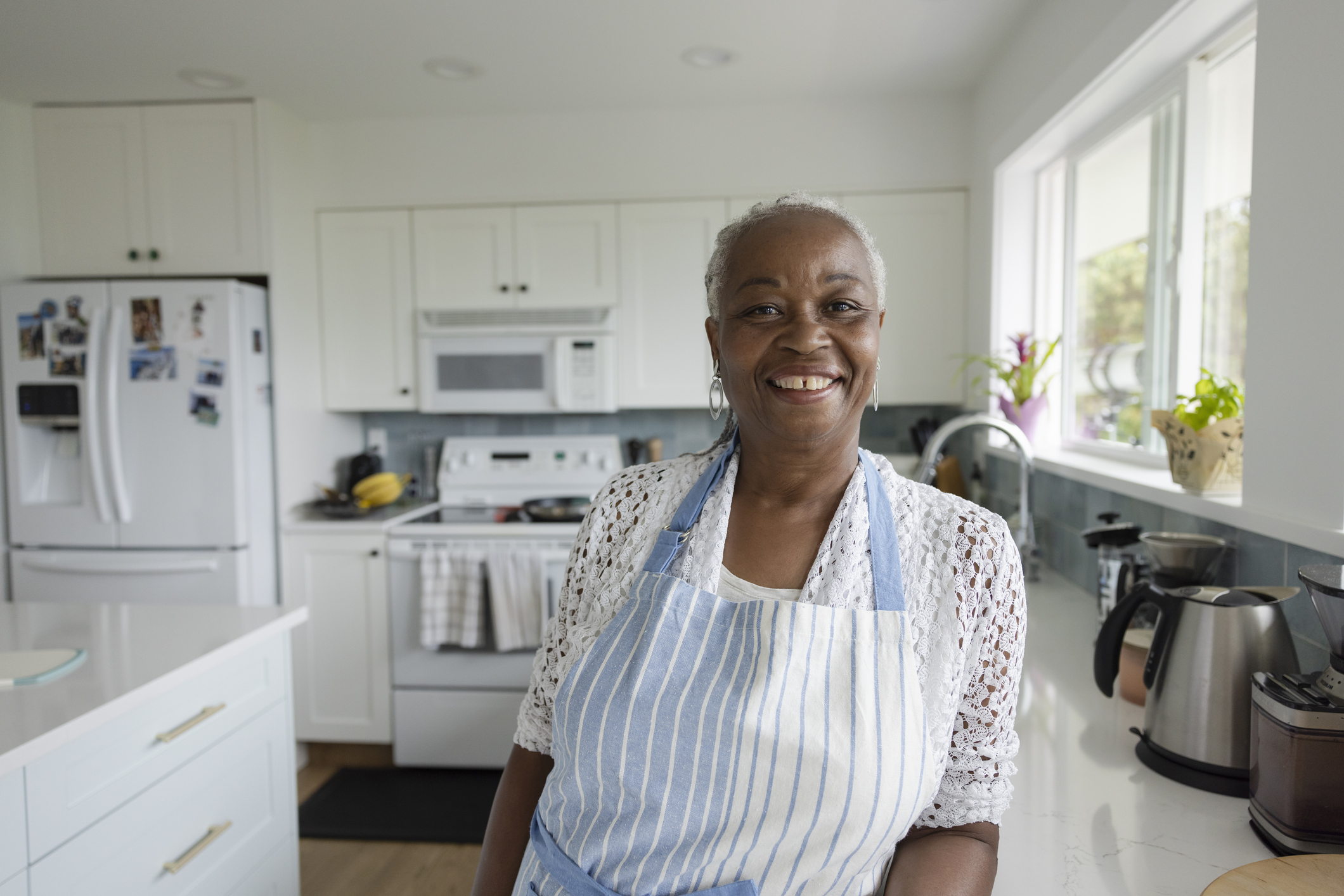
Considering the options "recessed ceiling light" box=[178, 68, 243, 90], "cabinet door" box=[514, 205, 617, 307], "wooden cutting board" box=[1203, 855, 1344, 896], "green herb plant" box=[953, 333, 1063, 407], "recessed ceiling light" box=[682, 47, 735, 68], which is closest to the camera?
"wooden cutting board" box=[1203, 855, 1344, 896]

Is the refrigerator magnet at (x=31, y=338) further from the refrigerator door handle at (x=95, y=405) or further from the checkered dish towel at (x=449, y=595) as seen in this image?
the checkered dish towel at (x=449, y=595)

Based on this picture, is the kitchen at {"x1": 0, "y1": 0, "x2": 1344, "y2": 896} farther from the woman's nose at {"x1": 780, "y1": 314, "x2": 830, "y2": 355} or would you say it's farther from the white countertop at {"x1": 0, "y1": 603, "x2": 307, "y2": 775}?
the woman's nose at {"x1": 780, "y1": 314, "x2": 830, "y2": 355}

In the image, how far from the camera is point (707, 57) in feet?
8.68

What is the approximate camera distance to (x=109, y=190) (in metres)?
3.04

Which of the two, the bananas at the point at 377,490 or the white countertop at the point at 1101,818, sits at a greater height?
the bananas at the point at 377,490

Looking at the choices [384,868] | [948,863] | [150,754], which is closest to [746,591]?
[948,863]

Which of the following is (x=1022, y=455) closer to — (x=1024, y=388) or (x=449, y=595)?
(x=1024, y=388)

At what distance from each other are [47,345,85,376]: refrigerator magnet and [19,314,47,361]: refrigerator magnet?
1.6 inches

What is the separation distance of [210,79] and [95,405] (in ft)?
3.95

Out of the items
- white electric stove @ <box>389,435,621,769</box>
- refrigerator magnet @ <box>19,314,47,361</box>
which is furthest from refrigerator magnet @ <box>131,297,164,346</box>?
white electric stove @ <box>389,435,621,769</box>

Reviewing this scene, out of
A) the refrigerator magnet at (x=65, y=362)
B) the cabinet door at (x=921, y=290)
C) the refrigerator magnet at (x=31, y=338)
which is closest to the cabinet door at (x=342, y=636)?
the refrigerator magnet at (x=65, y=362)

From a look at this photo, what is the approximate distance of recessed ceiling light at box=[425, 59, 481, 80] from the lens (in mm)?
2672

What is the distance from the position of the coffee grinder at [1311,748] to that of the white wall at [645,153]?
2547 mm

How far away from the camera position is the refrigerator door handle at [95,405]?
9.28 feet
